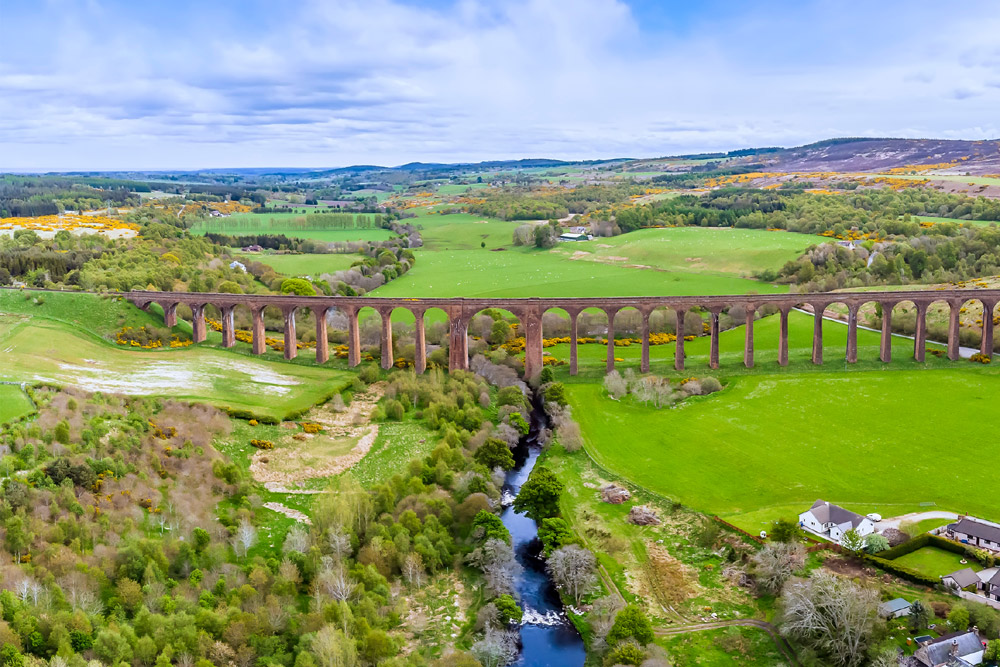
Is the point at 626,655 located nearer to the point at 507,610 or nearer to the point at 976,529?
the point at 507,610

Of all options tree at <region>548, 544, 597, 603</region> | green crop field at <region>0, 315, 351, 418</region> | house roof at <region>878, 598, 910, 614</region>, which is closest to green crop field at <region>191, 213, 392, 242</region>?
green crop field at <region>0, 315, 351, 418</region>

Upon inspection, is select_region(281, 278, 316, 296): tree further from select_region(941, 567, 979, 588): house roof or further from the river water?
select_region(941, 567, 979, 588): house roof

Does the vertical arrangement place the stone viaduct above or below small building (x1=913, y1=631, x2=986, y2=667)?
above

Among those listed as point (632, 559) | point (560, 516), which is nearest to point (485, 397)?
point (560, 516)

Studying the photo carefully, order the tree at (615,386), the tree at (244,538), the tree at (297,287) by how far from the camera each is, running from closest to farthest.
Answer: the tree at (244,538) < the tree at (615,386) < the tree at (297,287)

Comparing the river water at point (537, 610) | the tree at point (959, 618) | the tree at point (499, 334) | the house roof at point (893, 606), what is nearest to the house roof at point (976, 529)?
the house roof at point (893, 606)

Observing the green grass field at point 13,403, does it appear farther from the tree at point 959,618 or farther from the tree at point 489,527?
the tree at point 959,618

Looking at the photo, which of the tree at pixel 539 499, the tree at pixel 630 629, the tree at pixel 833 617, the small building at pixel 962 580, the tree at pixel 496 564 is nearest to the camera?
the tree at pixel 833 617
